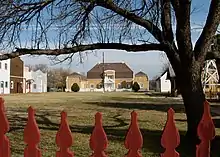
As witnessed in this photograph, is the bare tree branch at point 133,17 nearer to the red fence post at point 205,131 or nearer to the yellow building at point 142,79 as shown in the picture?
the red fence post at point 205,131

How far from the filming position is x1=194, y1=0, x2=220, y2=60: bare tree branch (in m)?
10.3

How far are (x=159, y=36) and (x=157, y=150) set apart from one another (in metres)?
3.00

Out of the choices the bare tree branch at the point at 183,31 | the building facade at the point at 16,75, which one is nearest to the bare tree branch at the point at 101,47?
the bare tree branch at the point at 183,31

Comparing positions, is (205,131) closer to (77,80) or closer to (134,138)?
(134,138)

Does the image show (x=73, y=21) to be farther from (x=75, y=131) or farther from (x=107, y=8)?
(x=75, y=131)

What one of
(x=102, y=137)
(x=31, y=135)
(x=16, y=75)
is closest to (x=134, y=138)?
(x=102, y=137)

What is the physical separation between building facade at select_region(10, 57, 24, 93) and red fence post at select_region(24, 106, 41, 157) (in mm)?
72354

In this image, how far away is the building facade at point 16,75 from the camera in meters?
74.4

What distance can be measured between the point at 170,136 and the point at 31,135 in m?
1.05

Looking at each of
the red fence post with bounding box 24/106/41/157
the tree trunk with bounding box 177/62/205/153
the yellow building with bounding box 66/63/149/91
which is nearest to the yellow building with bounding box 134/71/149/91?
the yellow building with bounding box 66/63/149/91

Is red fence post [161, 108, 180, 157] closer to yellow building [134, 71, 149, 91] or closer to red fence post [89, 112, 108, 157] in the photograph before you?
red fence post [89, 112, 108, 157]

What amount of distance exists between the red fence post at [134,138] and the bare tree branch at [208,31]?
310 inches

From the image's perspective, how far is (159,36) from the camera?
10.7m

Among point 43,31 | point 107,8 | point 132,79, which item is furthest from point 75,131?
point 132,79
